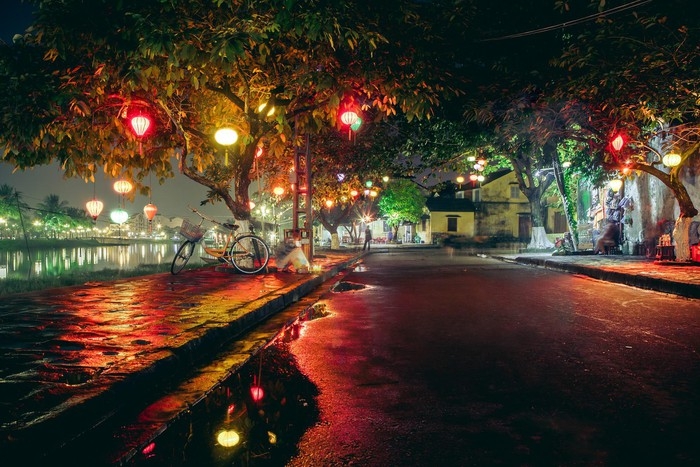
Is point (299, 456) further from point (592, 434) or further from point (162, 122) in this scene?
point (162, 122)

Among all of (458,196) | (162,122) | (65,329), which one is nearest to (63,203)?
(458,196)

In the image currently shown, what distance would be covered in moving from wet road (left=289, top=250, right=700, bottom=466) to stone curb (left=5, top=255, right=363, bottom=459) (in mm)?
882

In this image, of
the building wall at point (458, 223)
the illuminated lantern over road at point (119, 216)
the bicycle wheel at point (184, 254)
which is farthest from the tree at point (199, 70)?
the building wall at point (458, 223)

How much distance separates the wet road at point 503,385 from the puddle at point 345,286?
323 centimetres

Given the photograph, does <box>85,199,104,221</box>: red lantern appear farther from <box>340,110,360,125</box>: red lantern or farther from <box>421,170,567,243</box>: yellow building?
<box>421,170,567,243</box>: yellow building

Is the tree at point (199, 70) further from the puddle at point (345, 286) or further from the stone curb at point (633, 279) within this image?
the stone curb at point (633, 279)

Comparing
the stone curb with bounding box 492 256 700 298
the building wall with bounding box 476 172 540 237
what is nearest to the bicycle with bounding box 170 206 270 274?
the stone curb with bounding box 492 256 700 298

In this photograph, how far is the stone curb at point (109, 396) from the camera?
259 centimetres

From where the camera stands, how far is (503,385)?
3.86 m

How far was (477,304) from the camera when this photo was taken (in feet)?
27.7

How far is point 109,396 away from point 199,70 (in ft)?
24.5

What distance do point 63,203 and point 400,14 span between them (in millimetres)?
144383

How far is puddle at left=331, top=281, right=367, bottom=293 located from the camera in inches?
438

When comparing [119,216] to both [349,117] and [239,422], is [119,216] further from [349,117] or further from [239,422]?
[239,422]
